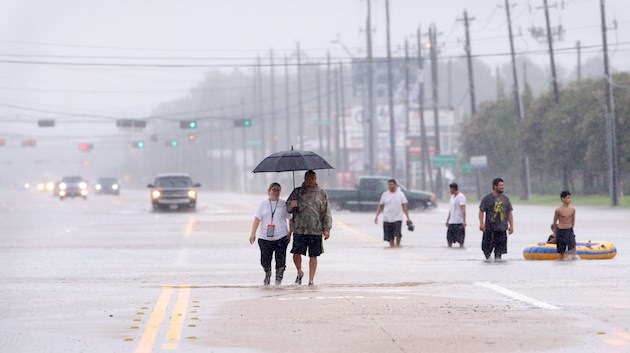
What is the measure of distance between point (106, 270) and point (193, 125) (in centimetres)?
8108

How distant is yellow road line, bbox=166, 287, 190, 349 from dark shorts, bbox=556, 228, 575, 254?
8.78m

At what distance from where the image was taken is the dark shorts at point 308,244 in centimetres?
2127

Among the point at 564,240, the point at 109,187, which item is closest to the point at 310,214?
the point at 564,240

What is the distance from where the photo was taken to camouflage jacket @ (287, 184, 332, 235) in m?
21.1

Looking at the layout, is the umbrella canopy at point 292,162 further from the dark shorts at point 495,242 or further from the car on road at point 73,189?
the car on road at point 73,189

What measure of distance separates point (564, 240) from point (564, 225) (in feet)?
1.17

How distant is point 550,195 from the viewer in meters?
89.2

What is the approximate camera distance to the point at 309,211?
21.1 m

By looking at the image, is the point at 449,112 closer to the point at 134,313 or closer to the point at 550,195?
the point at 550,195

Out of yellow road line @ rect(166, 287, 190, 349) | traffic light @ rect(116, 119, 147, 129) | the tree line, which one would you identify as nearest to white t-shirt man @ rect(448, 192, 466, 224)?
yellow road line @ rect(166, 287, 190, 349)

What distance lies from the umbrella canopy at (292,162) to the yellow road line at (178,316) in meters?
2.22

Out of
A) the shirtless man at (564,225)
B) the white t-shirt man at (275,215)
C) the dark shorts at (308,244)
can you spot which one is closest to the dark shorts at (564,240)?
the shirtless man at (564,225)

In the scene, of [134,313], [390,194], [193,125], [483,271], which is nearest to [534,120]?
[193,125]

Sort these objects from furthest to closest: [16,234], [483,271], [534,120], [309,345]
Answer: [534,120] < [16,234] < [483,271] < [309,345]
